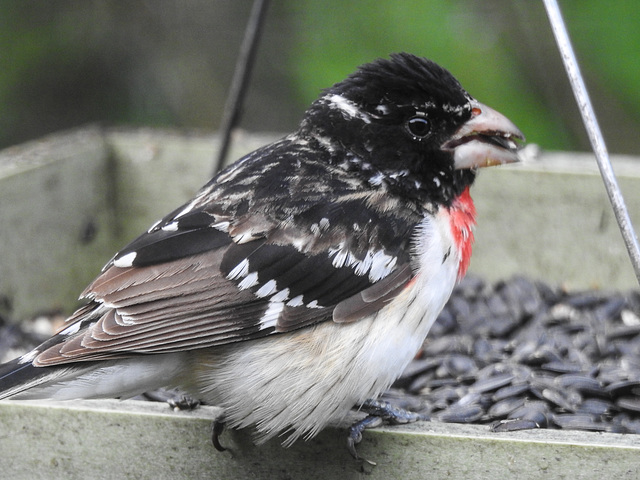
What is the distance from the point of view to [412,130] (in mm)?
3096

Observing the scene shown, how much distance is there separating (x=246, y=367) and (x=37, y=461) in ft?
2.31

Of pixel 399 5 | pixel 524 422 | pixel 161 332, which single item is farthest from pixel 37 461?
pixel 399 5

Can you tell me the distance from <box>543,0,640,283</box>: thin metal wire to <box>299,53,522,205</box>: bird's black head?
33 cm

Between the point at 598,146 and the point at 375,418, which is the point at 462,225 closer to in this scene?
the point at 598,146

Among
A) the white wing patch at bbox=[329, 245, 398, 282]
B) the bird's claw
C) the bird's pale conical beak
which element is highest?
the bird's pale conical beak

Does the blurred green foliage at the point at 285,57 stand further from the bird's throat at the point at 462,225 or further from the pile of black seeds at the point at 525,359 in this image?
the bird's throat at the point at 462,225

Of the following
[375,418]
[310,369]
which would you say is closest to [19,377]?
[310,369]

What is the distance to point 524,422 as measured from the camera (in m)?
2.83

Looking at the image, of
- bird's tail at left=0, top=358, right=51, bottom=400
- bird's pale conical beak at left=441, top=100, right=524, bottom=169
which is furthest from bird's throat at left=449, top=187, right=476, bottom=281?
bird's tail at left=0, top=358, right=51, bottom=400

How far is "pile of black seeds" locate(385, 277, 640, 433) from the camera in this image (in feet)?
10.3

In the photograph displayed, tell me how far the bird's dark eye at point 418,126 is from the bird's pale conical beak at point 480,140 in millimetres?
78

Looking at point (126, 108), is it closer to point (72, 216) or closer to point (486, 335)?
point (72, 216)

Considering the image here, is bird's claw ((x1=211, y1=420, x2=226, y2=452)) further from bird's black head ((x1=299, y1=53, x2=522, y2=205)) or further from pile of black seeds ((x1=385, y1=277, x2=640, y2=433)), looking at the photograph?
bird's black head ((x1=299, y1=53, x2=522, y2=205))

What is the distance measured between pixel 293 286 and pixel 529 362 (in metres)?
1.18
